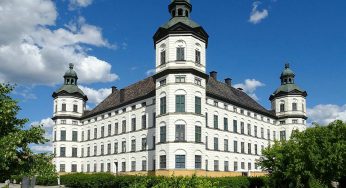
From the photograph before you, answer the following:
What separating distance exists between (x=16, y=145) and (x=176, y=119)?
31405 mm

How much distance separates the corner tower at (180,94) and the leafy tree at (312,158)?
9.62 meters

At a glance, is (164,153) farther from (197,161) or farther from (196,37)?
(196,37)

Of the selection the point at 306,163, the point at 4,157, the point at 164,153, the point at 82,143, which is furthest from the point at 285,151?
the point at 82,143

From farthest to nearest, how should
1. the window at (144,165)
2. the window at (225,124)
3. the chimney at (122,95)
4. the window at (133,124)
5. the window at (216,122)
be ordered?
1. the chimney at (122,95)
2. the window at (133,124)
3. the window at (225,124)
4. the window at (216,122)
5. the window at (144,165)

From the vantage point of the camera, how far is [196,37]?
46844mm

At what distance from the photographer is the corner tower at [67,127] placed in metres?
70.1

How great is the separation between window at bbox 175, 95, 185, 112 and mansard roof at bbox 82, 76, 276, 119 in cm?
830

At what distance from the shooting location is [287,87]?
236 feet

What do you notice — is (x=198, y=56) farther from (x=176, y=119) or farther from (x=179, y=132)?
(x=179, y=132)

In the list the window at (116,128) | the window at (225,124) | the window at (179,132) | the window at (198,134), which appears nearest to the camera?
the window at (179,132)

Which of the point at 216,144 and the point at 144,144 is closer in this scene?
the point at 144,144

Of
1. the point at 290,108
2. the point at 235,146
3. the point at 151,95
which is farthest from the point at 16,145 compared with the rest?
the point at 290,108

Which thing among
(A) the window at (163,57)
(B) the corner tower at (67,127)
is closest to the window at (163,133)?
(A) the window at (163,57)

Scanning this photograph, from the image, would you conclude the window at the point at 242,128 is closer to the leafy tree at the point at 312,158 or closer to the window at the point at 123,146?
the window at the point at 123,146
